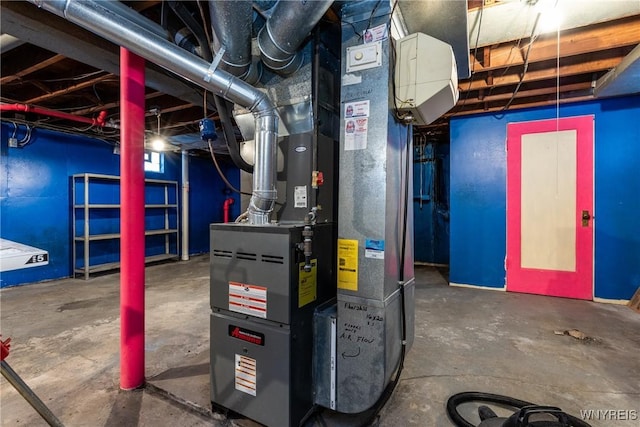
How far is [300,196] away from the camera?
61.8 inches

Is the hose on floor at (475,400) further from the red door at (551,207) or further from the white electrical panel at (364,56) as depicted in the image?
the red door at (551,207)

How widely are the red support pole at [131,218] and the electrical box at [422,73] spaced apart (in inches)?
60.2

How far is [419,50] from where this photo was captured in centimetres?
135

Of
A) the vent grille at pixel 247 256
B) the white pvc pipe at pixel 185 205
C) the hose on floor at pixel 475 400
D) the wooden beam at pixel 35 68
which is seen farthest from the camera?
the white pvc pipe at pixel 185 205

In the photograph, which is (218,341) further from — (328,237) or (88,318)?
(88,318)

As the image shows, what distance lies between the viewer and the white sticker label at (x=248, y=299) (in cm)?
138

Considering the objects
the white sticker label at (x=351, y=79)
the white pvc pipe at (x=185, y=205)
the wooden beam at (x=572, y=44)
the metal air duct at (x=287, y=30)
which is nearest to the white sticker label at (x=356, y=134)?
the white sticker label at (x=351, y=79)

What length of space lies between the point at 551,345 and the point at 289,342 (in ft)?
7.59

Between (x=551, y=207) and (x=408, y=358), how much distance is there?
2.96 meters

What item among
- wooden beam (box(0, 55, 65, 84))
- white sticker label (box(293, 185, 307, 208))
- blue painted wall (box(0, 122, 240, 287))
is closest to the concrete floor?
blue painted wall (box(0, 122, 240, 287))

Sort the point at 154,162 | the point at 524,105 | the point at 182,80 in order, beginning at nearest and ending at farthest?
1. the point at 182,80
2. the point at 524,105
3. the point at 154,162

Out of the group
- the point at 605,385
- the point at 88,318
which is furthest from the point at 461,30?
the point at 88,318

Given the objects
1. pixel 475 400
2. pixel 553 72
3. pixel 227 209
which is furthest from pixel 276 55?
pixel 227 209

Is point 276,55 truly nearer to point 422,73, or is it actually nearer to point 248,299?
point 422,73
